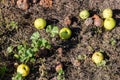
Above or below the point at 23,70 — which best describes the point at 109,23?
below

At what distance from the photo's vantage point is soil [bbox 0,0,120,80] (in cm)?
628

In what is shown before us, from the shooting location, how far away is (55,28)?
6457 mm

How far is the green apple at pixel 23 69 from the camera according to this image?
6.11 meters

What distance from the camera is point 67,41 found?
21.9ft

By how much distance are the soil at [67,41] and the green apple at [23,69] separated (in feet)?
0.33

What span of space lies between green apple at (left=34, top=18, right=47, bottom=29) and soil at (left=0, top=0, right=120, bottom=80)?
9 centimetres

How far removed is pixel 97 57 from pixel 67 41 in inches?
24.4

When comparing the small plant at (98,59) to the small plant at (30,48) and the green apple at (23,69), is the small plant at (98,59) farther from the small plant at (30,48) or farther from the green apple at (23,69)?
the green apple at (23,69)

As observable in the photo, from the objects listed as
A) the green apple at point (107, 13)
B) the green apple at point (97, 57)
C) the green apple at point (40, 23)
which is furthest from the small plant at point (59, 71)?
the green apple at point (107, 13)

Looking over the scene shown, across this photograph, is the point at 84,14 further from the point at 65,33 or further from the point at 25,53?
the point at 25,53

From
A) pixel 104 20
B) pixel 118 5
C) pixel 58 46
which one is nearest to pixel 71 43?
pixel 58 46

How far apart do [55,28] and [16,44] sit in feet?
2.27

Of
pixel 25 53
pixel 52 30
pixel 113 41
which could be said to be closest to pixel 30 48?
pixel 25 53

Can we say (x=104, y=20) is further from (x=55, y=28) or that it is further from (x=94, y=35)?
(x=55, y=28)
